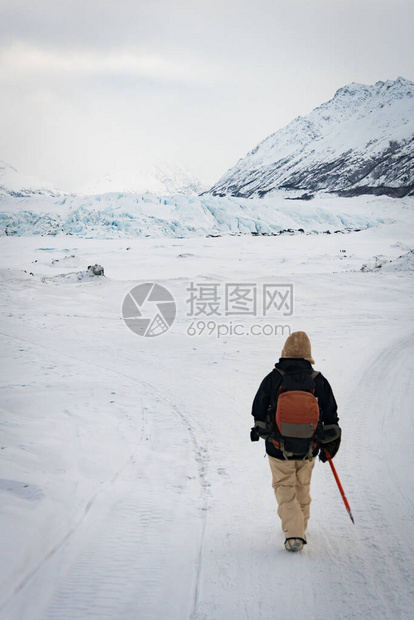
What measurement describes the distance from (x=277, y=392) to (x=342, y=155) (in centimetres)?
15360

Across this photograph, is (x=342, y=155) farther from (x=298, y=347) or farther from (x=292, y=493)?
(x=292, y=493)

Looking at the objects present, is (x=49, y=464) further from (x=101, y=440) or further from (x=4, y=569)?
(x=4, y=569)

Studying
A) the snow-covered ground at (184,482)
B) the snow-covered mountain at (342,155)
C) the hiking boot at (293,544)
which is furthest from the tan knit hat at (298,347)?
the snow-covered mountain at (342,155)

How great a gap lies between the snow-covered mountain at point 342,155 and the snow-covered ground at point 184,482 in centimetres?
10443

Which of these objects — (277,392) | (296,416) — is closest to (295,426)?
(296,416)

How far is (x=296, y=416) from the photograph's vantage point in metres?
2.82

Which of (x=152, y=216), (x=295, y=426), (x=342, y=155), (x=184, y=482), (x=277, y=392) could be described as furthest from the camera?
(x=342, y=155)

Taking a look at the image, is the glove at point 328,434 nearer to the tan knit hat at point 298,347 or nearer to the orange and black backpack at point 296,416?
the orange and black backpack at point 296,416

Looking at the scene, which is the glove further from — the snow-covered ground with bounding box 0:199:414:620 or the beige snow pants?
the snow-covered ground with bounding box 0:199:414:620

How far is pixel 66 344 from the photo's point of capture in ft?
29.7

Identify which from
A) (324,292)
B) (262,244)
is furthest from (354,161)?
(324,292)

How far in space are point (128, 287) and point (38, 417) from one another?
11.2 m

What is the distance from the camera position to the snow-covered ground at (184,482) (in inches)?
100

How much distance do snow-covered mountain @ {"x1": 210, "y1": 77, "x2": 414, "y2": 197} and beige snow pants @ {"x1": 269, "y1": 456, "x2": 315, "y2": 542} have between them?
108362 millimetres
